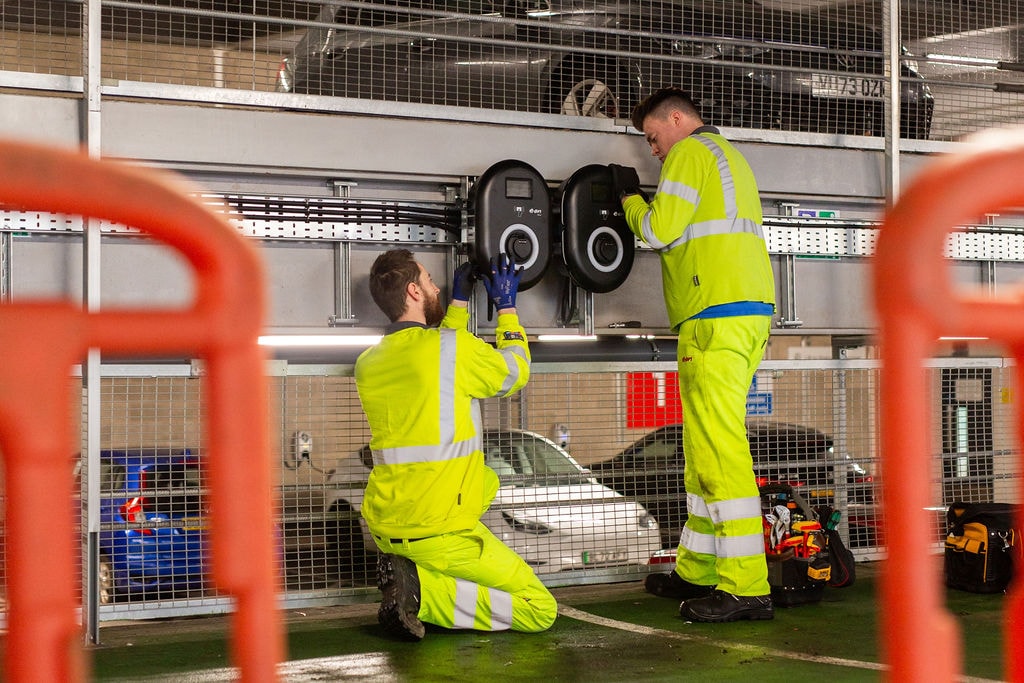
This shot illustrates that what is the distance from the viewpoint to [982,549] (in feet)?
18.3

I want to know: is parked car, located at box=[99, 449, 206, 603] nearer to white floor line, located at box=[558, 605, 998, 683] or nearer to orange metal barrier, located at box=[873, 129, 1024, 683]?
white floor line, located at box=[558, 605, 998, 683]

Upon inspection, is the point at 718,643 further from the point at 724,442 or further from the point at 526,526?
the point at 526,526

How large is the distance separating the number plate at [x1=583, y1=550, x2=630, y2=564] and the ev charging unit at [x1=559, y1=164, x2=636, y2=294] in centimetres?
140

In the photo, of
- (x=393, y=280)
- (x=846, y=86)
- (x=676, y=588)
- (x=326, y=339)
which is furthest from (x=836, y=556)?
(x=846, y=86)

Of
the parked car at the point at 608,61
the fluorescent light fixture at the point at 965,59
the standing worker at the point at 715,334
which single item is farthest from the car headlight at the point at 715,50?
the standing worker at the point at 715,334

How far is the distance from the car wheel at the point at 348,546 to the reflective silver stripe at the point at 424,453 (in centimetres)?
77

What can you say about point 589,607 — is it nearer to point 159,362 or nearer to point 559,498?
point 559,498

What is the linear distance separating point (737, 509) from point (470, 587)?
1229mm

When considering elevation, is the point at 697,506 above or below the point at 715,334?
below

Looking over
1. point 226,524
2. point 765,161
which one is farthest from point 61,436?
point 765,161

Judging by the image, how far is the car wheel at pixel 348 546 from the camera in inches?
211

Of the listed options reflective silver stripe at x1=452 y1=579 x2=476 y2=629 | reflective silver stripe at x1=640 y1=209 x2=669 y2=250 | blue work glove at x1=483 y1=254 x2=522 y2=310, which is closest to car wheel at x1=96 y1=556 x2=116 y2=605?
reflective silver stripe at x1=452 y1=579 x2=476 y2=629

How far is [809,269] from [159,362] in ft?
11.9

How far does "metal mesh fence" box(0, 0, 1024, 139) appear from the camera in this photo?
5.84 meters
